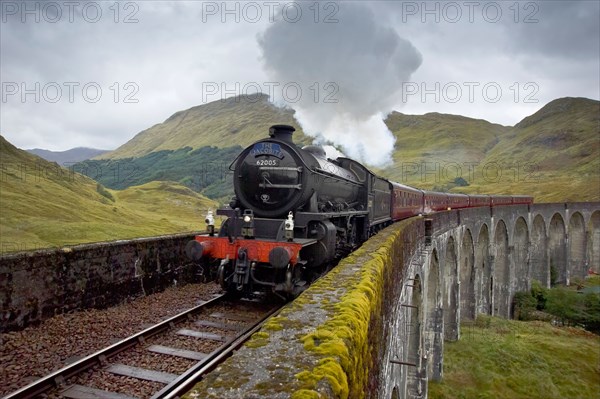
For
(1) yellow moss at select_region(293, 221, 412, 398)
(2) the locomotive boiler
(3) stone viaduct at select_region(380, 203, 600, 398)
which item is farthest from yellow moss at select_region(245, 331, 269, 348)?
(2) the locomotive boiler

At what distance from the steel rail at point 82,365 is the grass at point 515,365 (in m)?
14.4

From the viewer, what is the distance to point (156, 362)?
5.71m

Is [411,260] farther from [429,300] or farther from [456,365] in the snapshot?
[456,365]

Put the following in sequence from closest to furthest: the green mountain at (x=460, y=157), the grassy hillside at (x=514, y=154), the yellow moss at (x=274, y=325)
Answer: the yellow moss at (x=274, y=325) < the grassy hillside at (x=514, y=154) < the green mountain at (x=460, y=157)

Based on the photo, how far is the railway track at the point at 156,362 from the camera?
187 inches

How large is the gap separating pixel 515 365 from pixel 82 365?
22036mm

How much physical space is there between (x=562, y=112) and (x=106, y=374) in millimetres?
170739

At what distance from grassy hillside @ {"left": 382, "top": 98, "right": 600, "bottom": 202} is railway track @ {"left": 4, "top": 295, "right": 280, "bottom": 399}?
237 feet

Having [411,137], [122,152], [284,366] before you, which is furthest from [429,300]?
[122,152]

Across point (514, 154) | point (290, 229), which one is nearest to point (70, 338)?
point (290, 229)

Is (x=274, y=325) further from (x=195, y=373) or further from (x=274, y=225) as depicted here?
(x=274, y=225)

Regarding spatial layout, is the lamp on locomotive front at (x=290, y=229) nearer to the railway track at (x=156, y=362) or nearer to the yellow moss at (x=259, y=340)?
the railway track at (x=156, y=362)

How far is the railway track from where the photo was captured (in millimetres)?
4746

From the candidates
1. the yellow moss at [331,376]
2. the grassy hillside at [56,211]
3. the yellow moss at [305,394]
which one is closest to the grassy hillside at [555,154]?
the grassy hillside at [56,211]
